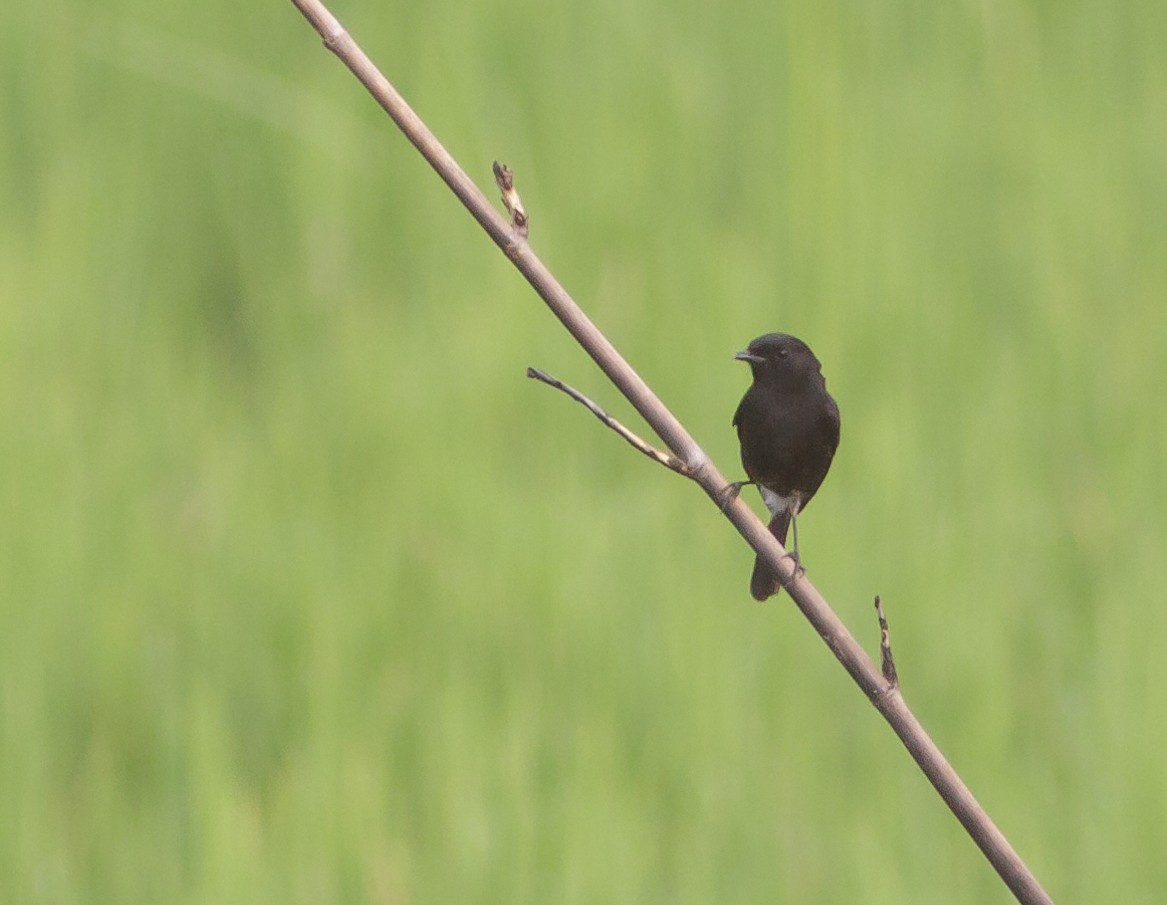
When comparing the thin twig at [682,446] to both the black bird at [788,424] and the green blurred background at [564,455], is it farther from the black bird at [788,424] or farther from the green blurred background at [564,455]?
the green blurred background at [564,455]

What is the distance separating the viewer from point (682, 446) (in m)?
1.26

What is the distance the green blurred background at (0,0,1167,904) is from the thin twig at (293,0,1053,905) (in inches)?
99.9

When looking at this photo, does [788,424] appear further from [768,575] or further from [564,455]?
[564,455]

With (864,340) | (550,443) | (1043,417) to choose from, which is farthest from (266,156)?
(1043,417)

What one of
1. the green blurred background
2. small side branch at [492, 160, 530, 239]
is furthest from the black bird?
the green blurred background

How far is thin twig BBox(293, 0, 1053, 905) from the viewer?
117 cm

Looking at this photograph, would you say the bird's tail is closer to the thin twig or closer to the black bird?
the black bird

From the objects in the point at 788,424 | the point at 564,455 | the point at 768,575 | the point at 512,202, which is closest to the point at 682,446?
the point at 512,202

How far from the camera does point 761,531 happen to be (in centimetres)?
130

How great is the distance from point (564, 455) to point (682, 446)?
3.82 metres

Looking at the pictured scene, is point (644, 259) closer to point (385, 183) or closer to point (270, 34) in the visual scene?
point (385, 183)

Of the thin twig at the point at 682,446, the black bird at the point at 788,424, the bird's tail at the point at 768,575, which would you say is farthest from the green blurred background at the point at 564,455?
the thin twig at the point at 682,446

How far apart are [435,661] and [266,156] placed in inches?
98.3

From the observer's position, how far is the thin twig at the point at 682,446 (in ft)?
3.83
